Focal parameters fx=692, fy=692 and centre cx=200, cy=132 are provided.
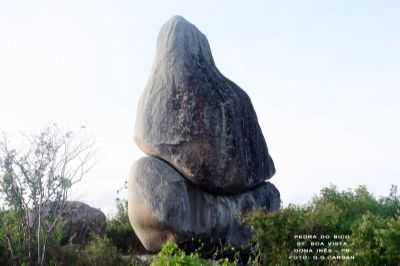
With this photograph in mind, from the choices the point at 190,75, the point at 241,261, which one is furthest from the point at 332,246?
the point at 190,75

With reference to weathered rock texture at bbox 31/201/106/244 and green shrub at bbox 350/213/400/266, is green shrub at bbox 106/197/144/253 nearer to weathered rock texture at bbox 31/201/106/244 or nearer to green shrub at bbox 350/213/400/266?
weathered rock texture at bbox 31/201/106/244

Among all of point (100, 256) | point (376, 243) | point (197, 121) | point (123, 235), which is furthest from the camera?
point (123, 235)

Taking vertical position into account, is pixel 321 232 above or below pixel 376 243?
above

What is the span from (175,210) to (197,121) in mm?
1472

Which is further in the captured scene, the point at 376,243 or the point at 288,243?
the point at 288,243

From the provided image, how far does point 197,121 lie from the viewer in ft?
35.0

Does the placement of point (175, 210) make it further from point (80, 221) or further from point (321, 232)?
point (80, 221)

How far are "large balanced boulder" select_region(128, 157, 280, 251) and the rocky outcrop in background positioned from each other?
14mm

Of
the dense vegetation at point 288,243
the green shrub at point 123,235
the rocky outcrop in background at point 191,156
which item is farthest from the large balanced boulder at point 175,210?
the green shrub at point 123,235

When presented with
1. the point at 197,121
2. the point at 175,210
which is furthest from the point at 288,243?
the point at 197,121

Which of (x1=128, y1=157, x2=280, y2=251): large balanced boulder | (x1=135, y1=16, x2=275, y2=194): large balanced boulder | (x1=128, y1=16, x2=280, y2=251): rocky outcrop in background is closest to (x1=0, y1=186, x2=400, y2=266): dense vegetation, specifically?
(x1=128, y1=157, x2=280, y2=251): large balanced boulder

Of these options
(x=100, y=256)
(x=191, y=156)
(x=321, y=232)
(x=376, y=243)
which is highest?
(x=191, y=156)

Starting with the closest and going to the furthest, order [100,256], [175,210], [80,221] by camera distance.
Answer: [175,210], [100,256], [80,221]

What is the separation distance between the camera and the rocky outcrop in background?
33.3ft
